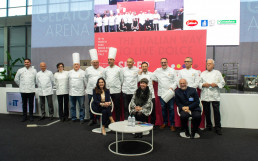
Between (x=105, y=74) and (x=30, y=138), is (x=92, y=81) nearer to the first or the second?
(x=105, y=74)

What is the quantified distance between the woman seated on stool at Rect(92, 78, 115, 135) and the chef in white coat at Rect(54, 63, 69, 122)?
106 centimetres

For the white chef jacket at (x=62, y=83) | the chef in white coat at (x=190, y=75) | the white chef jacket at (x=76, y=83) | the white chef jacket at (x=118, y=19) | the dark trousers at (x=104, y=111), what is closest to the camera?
the dark trousers at (x=104, y=111)

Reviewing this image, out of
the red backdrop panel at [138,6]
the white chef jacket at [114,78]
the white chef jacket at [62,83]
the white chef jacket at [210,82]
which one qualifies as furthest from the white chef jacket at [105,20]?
the white chef jacket at [210,82]

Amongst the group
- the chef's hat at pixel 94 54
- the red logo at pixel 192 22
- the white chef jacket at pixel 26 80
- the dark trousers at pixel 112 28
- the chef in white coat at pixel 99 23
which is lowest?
the white chef jacket at pixel 26 80

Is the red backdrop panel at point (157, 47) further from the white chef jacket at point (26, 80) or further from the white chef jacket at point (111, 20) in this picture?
the white chef jacket at point (111, 20)

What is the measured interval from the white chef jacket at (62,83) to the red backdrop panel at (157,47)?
839mm

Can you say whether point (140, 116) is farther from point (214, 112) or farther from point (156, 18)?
point (156, 18)

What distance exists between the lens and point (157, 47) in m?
4.24

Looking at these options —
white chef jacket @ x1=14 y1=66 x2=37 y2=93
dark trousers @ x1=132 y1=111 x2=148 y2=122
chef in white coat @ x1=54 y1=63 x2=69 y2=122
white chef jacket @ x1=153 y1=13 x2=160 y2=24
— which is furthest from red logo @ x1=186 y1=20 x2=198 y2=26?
white chef jacket @ x1=14 y1=66 x2=37 y2=93

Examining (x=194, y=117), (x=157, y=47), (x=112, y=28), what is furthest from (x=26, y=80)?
(x=112, y=28)

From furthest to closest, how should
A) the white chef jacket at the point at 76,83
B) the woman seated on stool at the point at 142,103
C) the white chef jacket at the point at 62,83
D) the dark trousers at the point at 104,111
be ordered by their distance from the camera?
the white chef jacket at the point at 62,83
the white chef jacket at the point at 76,83
the dark trousers at the point at 104,111
the woman seated on stool at the point at 142,103

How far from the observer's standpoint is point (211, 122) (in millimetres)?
3973

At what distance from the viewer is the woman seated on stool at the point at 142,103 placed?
3477 millimetres

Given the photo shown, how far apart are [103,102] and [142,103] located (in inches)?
28.2
